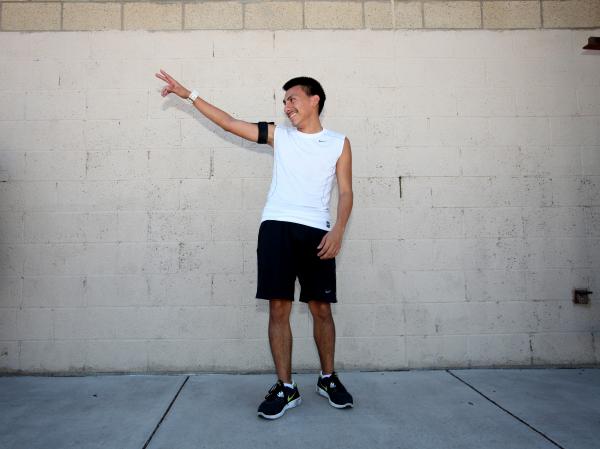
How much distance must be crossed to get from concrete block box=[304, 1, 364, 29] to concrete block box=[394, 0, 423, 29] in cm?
26

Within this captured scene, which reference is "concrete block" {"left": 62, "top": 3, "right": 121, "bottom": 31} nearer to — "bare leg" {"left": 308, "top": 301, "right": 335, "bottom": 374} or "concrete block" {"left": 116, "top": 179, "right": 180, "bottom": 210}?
"concrete block" {"left": 116, "top": 179, "right": 180, "bottom": 210}

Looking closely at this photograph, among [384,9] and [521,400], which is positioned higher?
[384,9]

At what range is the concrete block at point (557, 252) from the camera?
2957 millimetres

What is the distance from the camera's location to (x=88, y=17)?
3012 mm

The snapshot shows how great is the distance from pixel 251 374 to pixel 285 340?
0.76m

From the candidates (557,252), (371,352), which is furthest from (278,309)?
(557,252)

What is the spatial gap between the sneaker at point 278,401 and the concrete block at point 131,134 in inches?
69.8

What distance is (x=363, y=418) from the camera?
2043 mm

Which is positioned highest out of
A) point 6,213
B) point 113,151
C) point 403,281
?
point 113,151

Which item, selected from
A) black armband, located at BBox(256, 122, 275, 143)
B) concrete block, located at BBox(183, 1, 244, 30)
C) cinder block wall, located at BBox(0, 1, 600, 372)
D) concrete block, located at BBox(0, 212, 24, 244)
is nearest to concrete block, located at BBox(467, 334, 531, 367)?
cinder block wall, located at BBox(0, 1, 600, 372)

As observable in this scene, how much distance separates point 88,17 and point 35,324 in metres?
2.17

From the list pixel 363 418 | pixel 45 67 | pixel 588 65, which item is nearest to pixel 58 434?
pixel 363 418

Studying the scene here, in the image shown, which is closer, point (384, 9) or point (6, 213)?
point (6, 213)

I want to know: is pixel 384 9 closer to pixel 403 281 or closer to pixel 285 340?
pixel 403 281
